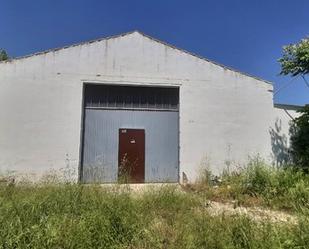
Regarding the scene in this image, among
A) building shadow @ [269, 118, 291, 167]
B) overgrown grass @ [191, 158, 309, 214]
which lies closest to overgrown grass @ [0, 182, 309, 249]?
overgrown grass @ [191, 158, 309, 214]

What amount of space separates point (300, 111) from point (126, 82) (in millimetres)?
7174

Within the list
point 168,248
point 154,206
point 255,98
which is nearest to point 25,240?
point 168,248

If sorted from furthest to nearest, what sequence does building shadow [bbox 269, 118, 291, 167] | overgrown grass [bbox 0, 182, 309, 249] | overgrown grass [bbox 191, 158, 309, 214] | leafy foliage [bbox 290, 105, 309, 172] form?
building shadow [bbox 269, 118, 291, 167]
leafy foliage [bbox 290, 105, 309, 172]
overgrown grass [bbox 191, 158, 309, 214]
overgrown grass [bbox 0, 182, 309, 249]

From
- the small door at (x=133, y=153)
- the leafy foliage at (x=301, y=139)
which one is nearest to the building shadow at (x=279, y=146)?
the leafy foliage at (x=301, y=139)

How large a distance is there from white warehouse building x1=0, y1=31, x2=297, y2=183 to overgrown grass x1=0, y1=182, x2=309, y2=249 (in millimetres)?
6636

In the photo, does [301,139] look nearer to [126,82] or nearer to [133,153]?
[133,153]

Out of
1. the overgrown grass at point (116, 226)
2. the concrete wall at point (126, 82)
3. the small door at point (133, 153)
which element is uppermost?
the concrete wall at point (126, 82)

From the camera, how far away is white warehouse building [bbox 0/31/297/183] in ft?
45.3

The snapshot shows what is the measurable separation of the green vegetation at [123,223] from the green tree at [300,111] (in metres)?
8.21

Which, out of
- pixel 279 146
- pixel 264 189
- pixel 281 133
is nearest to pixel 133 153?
pixel 264 189

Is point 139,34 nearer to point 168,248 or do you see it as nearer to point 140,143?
point 140,143

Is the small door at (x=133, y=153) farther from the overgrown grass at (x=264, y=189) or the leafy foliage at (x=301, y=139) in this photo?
the leafy foliage at (x=301, y=139)

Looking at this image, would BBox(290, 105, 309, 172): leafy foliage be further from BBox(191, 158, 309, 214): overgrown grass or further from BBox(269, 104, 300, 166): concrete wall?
BBox(191, 158, 309, 214): overgrown grass

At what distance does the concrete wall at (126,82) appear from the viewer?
13.8m
